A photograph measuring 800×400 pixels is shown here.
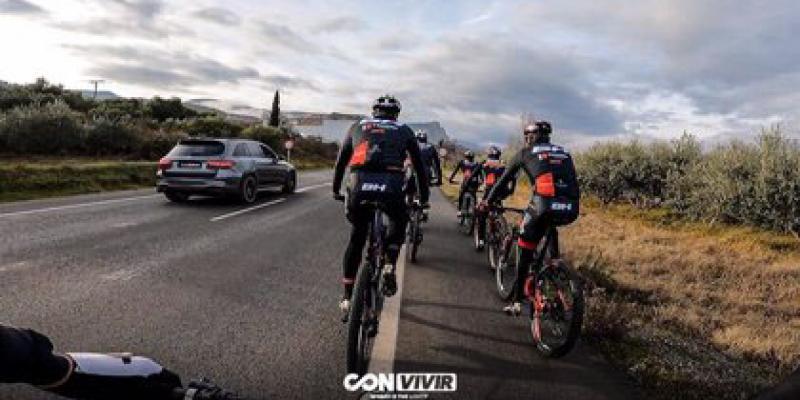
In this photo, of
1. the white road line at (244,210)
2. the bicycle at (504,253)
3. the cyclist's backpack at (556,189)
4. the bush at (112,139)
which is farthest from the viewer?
the bush at (112,139)

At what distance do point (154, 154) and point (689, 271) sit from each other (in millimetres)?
26169

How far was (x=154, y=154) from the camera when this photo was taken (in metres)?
31.3

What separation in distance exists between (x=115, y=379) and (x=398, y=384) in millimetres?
1955

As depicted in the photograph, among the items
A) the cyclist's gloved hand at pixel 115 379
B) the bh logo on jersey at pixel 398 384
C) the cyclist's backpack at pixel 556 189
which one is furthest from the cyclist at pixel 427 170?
the cyclist's gloved hand at pixel 115 379

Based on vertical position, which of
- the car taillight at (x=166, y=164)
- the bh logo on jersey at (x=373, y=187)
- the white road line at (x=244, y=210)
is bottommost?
the white road line at (x=244, y=210)

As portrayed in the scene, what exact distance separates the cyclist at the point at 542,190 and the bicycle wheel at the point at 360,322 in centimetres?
207

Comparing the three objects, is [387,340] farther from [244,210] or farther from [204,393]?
[244,210]

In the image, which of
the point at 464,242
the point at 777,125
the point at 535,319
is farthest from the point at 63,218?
the point at 777,125

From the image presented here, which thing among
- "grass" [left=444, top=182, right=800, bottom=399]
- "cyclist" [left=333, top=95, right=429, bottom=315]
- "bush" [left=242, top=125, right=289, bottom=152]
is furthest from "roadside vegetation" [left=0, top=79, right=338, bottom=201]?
"grass" [left=444, top=182, right=800, bottom=399]

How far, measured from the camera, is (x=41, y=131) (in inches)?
1046

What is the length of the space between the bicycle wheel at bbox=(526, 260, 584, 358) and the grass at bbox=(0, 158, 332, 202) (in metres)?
13.9

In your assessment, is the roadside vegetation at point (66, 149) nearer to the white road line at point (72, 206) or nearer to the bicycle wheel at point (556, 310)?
the white road line at point (72, 206)

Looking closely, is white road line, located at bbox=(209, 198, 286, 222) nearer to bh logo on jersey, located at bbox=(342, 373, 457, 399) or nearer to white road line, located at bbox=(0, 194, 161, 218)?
white road line, located at bbox=(0, 194, 161, 218)

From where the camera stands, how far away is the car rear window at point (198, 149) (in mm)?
15836
